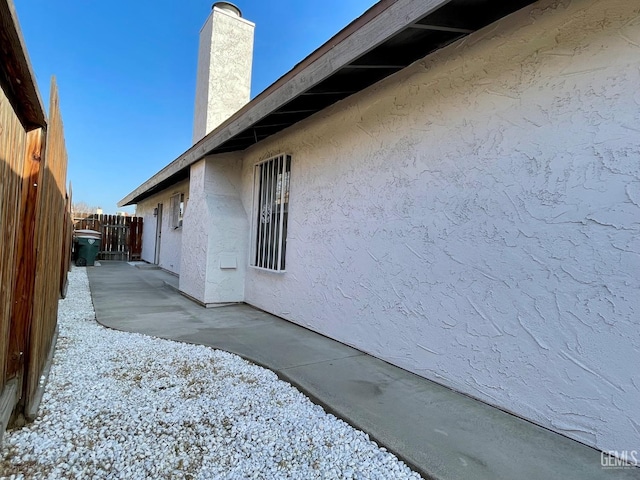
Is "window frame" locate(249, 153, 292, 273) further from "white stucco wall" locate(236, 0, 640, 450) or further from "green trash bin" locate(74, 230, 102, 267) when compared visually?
"green trash bin" locate(74, 230, 102, 267)

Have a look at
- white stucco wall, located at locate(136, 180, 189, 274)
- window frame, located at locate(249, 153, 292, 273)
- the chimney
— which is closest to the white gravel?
window frame, located at locate(249, 153, 292, 273)

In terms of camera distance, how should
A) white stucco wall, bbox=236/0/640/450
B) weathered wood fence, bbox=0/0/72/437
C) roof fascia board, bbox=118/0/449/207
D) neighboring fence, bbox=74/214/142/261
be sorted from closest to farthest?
weathered wood fence, bbox=0/0/72/437 < white stucco wall, bbox=236/0/640/450 < roof fascia board, bbox=118/0/449/207 < neighboring fence, bbox=74/214/142/261

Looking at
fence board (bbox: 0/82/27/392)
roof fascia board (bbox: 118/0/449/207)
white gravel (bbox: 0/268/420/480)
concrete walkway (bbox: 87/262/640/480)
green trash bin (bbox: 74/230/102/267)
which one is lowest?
white gravel (bbox: 0/268/420/480)

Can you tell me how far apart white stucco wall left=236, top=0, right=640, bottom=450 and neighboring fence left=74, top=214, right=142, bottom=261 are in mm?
15882

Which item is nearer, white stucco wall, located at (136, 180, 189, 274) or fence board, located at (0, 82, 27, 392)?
fence board, located at (0, 82, 27, 392)

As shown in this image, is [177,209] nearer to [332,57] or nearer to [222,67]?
[222,67]

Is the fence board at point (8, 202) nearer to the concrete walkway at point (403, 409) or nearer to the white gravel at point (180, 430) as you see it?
the white gravel at point (180, 430)

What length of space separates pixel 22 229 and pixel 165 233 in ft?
35.8

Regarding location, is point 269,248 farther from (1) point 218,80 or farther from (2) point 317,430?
(1) point 218,80

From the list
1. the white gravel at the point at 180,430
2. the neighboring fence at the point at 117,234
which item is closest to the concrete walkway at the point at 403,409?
the white gravel at the point at 180,430

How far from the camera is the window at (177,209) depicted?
10.9 meters

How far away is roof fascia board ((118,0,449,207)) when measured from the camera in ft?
8.52

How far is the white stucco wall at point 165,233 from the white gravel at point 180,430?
7.59 metres

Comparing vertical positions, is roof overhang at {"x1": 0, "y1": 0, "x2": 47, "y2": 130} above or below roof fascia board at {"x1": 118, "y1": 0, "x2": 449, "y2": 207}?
below
